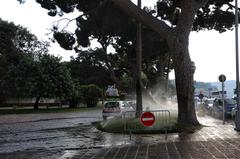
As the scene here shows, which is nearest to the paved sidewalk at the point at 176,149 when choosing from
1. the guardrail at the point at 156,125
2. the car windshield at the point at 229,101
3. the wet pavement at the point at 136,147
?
the wet pavement at the point at 136,147

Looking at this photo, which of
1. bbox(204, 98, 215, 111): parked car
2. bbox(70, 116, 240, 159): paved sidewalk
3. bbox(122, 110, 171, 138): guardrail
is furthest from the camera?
bbox(204, 98, 215, 111): parked car

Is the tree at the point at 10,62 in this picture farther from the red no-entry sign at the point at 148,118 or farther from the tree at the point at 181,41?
the red no-entry sign at the point at 148,118

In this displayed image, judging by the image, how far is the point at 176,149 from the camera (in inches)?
620

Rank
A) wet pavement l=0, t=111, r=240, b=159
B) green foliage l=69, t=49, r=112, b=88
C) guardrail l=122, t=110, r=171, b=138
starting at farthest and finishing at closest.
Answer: green foliage l=69, t=49, r=112, b=88 → guardrail l=122, t=110, r=171, b=138 → wet pavement l=0, t=111, r=240, b=159

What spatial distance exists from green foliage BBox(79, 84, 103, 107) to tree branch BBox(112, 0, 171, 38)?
52.6 meters

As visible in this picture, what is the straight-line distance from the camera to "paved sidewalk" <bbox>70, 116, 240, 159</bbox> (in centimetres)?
1424

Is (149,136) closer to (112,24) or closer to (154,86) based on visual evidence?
(112,24)

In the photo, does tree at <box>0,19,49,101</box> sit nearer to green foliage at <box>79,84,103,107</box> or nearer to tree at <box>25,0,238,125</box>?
green foliage at <box>79,84,103,107</box>

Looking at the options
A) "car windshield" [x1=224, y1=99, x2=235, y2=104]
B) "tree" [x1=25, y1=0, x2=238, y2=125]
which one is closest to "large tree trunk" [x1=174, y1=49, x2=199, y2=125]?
"tree" [x1=25, y1=0, x2=238, y2=125]

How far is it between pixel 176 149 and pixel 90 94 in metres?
62.8

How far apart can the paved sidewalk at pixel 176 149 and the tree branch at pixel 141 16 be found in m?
6.00

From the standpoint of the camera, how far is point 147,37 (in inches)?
1325

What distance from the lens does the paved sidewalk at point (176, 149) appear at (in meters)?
14.2

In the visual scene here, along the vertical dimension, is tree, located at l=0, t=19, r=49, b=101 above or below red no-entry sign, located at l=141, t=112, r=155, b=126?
above
